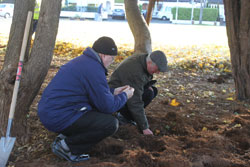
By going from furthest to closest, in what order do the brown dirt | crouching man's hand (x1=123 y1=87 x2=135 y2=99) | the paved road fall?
1. the paved road
2. crouching man's hand (x1=123 y1=87 x2=135 y2=99)
3. the brown dirt

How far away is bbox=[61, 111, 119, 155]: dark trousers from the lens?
2705 mm

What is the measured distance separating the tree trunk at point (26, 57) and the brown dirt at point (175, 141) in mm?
496

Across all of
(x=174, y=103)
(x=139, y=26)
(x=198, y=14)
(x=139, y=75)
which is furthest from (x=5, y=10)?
(x=139, y=75)

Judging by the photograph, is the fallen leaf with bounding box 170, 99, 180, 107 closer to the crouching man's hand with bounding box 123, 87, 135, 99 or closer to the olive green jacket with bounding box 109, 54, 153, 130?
the olive green jacket with bounding box 109, 54, 153, 130

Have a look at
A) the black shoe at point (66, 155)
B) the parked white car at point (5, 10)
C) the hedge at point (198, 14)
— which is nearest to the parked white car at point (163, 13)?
the hedge at point (198, 14)

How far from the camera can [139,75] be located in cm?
A: 336

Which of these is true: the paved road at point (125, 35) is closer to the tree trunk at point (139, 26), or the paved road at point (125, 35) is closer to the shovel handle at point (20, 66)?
the tree trunk at point (139, 26)

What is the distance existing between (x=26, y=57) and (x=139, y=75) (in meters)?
1.23

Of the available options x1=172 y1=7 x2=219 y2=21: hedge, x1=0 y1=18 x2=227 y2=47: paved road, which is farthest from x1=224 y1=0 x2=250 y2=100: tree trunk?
x1=172 y1=7 x2=219 y2=21: hedge

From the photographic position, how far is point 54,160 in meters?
2.84

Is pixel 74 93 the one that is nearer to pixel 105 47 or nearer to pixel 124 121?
pixel 105 47

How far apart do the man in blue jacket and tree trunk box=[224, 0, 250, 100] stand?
2847 millimetres

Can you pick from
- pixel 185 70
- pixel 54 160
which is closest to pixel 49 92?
pixel 54 160

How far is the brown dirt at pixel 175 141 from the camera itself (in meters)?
2.83
